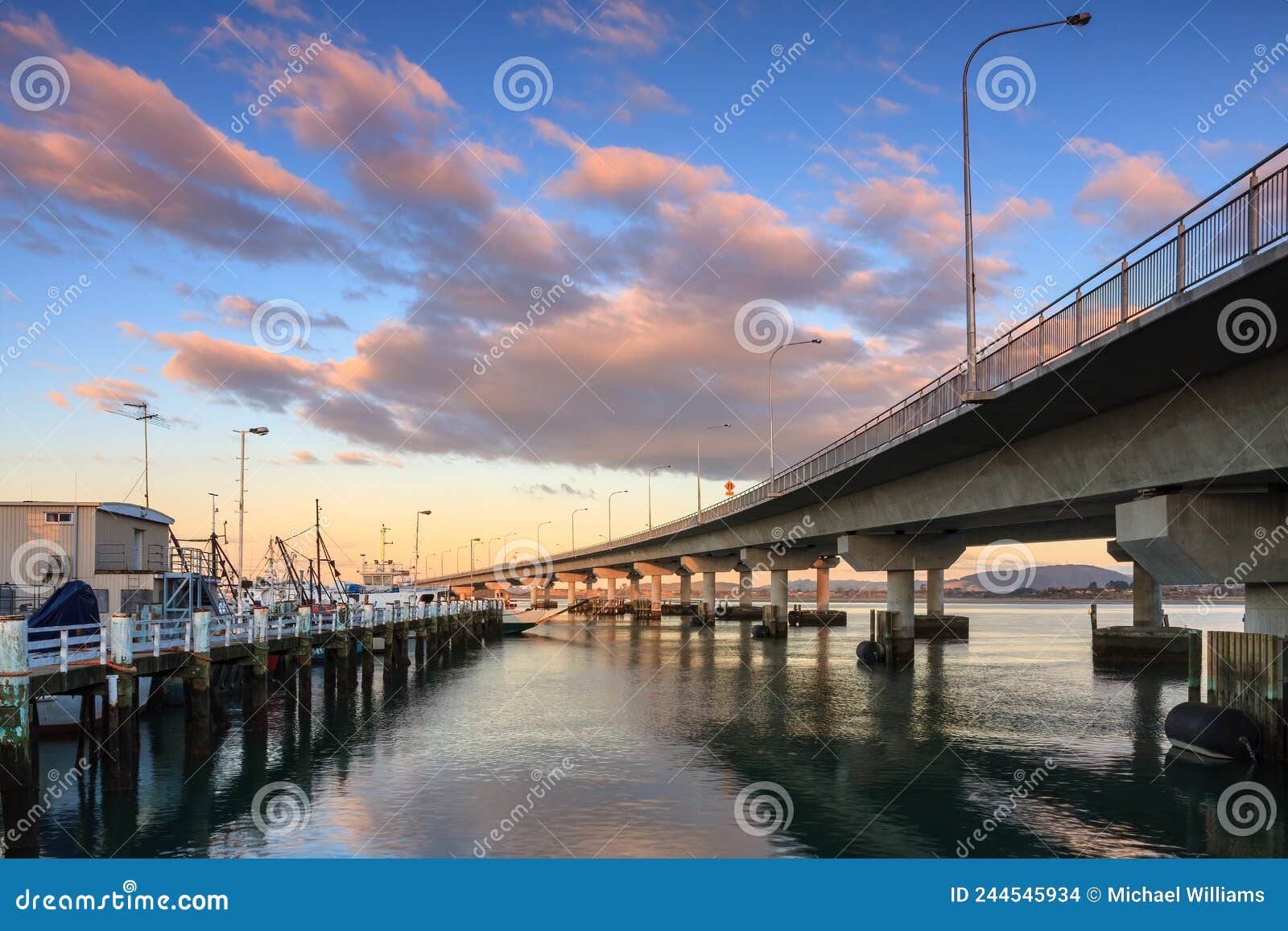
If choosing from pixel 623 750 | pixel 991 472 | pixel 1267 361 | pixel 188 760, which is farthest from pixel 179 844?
pixel 991 472

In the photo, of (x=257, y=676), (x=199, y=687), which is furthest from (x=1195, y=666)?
(x=257, y=676)

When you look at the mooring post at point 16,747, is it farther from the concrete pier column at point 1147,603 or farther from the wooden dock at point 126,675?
the concrete pier column at point 1147,603

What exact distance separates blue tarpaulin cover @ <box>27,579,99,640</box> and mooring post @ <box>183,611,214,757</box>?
3.08 m

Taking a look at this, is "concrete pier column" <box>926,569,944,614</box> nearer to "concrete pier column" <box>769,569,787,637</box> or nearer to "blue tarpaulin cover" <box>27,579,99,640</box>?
"concrete pier column" <box>769,569,787,637</box>

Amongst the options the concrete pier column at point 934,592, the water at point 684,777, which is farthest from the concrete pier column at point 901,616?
the concrete pier column at point 934,592

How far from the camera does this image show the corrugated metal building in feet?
123

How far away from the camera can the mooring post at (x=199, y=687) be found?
93.4 ft

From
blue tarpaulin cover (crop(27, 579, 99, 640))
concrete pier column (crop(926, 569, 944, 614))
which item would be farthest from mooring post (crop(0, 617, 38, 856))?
concrete pier column (crop(926, 569, 944, 614))

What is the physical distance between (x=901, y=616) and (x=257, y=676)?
40367 millimetres

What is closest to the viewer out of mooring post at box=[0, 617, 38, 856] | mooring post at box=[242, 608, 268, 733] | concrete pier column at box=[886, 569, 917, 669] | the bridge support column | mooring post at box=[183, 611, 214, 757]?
mooring post at box=[0, 617, 38, 856]

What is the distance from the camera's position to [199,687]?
28891mm

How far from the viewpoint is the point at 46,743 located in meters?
31.3

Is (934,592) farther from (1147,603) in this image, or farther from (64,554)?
(64,554)

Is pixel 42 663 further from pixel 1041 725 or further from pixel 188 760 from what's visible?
pixel 1041 725
